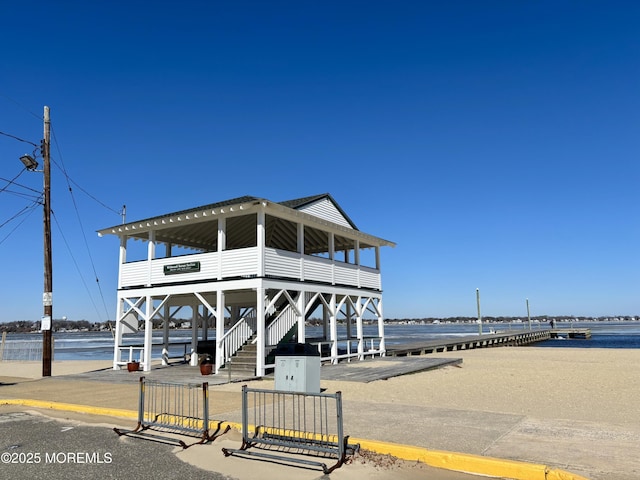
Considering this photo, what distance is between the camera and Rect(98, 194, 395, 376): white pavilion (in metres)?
17.0

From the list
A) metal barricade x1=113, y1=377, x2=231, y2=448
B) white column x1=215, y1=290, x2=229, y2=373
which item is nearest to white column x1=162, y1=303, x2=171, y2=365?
white column x1=215, y1=290, x2=229, y2=373

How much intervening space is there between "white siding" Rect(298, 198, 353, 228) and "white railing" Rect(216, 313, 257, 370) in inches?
208

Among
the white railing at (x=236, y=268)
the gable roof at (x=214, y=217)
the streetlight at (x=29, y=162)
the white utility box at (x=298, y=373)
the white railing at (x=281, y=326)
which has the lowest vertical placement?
the white utility box at (x=298, y=373)

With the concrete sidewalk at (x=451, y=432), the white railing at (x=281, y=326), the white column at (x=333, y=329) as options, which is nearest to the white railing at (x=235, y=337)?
the white railing at (x=281, y=326)

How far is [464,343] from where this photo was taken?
40562 mm

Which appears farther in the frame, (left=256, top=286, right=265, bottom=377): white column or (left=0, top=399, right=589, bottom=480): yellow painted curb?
(left=256, top=286, right=265, bottom=377): white column

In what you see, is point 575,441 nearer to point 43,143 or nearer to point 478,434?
point 478,434

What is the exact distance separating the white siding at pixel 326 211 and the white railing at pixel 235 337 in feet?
17.3

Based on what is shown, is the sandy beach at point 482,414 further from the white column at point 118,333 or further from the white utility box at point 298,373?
the white column at point 118,333

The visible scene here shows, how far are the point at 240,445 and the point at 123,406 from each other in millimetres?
4465

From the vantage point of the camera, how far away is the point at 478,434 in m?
7.09

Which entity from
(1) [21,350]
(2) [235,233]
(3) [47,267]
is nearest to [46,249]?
(3) [47,267]

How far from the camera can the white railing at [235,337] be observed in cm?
1725

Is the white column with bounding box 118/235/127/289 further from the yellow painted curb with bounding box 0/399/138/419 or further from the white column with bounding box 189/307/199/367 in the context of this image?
the yellow painted curb with bounding box 0/399/138/419
